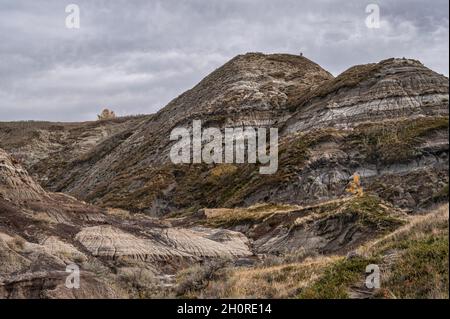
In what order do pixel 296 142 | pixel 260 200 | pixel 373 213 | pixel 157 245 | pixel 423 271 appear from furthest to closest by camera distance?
pixel 296 142, pixel 260 200, pixel 373 213, pixel 157 245, pixel 423 271

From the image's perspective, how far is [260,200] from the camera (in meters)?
53.4

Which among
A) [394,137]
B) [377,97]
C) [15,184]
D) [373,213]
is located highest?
[377,97]

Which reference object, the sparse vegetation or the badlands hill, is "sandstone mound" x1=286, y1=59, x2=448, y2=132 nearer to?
the badlands hill

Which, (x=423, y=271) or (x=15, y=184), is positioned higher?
(x=15, y=184)

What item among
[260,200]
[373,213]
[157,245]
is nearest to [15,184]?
[157,245]

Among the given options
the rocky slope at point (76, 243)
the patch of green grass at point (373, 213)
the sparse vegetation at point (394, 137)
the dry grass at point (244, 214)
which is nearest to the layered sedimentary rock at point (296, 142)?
the sparse vegetation at point (394, 137)

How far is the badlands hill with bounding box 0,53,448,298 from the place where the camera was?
19953mm

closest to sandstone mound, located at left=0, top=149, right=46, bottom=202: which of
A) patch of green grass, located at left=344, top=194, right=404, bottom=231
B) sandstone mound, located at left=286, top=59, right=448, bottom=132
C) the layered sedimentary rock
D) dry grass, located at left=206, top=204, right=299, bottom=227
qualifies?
dry grass, located at left=206, top=204, right=299, bottom=227

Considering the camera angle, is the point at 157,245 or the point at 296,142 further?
the point at 296,142

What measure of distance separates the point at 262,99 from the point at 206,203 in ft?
69.2

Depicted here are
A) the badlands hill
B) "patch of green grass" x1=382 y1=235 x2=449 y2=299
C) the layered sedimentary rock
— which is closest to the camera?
"patch of green grass" x1=382 y1=235 x2=449 y2=299

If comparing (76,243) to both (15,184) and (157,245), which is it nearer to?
(157,245)

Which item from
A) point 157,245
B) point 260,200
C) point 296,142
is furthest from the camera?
point 296,142
